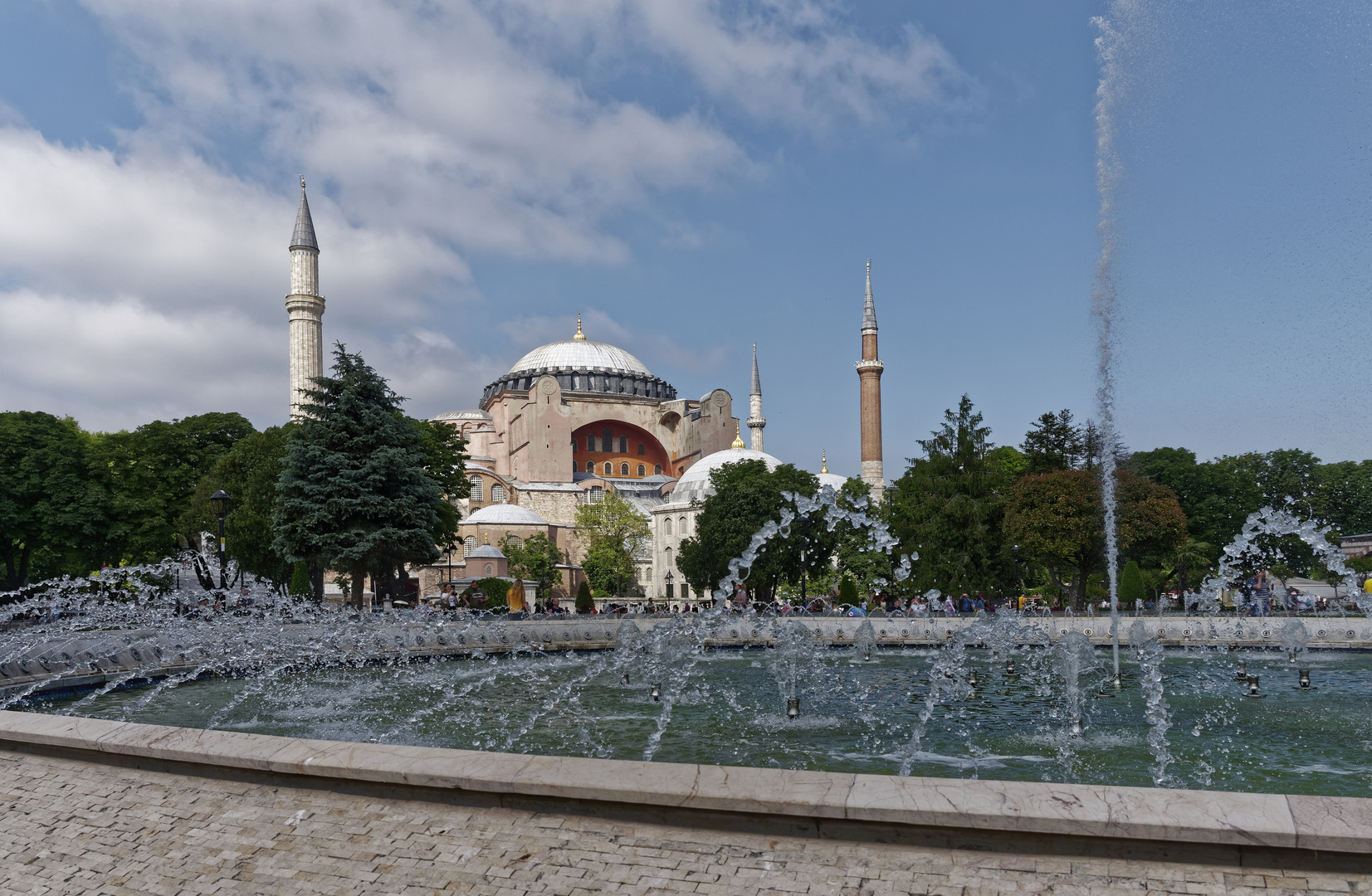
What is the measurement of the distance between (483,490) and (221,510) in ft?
125

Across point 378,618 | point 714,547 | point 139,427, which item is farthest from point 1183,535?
point 139,427

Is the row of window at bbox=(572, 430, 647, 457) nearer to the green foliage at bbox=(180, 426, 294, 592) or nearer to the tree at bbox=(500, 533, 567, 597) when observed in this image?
the tree at bbox=(500, 533, 567, 597)

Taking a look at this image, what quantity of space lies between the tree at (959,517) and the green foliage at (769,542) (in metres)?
4.07

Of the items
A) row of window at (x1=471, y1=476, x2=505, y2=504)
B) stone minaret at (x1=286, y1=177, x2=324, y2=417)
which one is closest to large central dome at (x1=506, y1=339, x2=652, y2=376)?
row of window at (x1=471, y1=476, x2=505, y2=504)

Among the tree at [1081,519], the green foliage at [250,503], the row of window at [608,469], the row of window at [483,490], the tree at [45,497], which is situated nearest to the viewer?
the tree at [1081,519]

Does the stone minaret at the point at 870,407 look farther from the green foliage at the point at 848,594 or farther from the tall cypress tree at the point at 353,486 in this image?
the tall cypress tree at the point at 353,486

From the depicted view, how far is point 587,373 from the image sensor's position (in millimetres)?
73438

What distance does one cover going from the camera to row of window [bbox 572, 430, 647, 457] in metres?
69.9

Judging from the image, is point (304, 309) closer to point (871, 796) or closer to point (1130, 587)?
point (1130, 587)

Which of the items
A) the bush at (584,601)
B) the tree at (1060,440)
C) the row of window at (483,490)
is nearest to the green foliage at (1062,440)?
the tree at (1060,440)

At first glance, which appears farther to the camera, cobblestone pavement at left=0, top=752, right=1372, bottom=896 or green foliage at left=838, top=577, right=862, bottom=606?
green foliage at left=838, top=577, right=862, bottom=606

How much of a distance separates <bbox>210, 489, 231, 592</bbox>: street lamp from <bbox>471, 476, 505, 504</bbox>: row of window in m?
28.6

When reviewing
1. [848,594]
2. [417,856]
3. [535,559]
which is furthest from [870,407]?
[417,856]

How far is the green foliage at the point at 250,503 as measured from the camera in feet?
89.3
